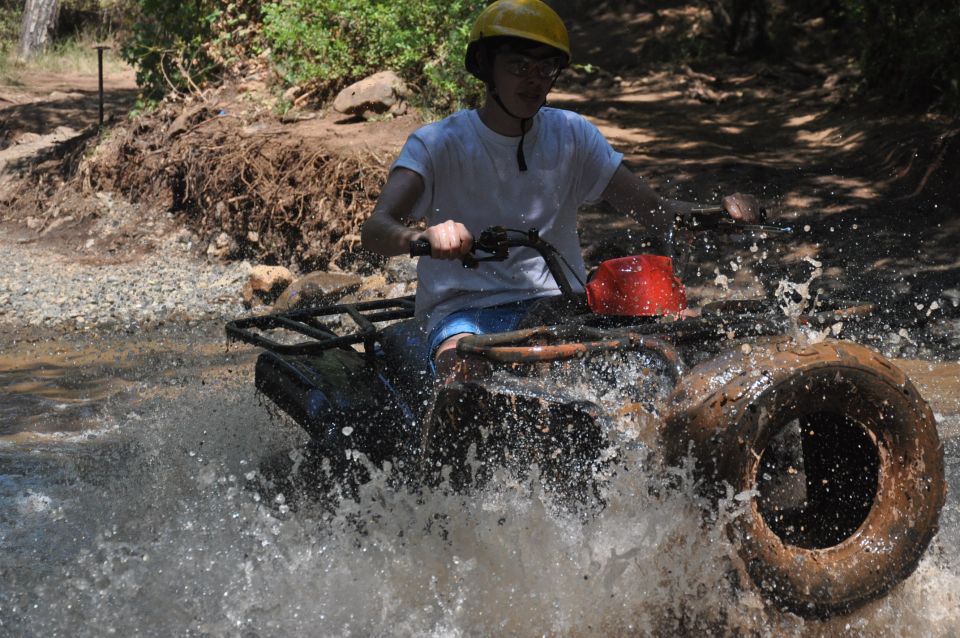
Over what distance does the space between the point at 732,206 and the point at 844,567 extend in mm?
1247

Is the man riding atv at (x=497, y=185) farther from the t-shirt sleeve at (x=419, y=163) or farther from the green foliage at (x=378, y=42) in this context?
the green foliage at (x=378, y=42)

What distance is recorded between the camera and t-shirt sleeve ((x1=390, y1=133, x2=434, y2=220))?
12.8 feet

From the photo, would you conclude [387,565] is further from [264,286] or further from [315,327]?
[264,286]

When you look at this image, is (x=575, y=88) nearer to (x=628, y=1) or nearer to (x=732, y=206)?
(x=628, y=1)

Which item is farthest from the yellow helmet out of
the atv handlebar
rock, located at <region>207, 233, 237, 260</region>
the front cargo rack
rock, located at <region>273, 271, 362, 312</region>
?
rock, located at <region>207, 233, 237, 260</region>

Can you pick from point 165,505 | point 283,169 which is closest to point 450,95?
point 283,169

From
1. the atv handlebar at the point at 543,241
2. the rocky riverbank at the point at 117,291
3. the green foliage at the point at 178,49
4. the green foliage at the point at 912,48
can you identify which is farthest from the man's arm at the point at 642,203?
the green foliage at the point at 178,49

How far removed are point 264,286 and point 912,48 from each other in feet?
24.8

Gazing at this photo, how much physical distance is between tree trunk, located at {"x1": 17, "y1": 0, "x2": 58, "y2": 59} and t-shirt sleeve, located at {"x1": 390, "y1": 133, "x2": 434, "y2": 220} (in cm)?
1965

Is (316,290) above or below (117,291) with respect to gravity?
above

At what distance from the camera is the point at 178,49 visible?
13.2 m

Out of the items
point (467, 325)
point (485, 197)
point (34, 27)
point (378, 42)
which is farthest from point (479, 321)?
point (34, 27)

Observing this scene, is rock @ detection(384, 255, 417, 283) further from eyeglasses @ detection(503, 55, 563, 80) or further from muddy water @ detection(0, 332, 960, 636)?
eyeglasses @ detection(503, 55, 563, 80)

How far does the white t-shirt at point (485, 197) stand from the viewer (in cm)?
395
